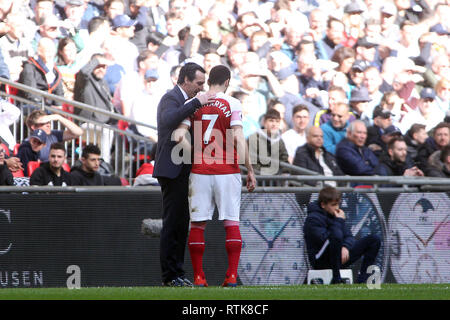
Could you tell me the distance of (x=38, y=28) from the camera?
1359cm

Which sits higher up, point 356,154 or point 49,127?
point 49,127

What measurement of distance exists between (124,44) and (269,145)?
2.84 metres

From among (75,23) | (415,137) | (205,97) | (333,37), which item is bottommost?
(415,137)

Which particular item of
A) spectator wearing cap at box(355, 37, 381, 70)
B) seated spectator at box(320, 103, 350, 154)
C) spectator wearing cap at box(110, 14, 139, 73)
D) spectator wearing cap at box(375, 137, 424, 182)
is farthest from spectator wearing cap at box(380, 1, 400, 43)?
spectator wearing cap at box(110, 14, 139, 73)

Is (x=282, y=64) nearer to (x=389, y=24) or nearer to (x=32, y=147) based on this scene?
(x=389, y=24)

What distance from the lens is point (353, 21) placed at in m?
17.2

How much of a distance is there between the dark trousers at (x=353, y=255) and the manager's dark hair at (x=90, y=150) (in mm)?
2947

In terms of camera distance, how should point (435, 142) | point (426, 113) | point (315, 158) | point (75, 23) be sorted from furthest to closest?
point (426, 113) < point (435, 142) < point (75, 23) < point (315, 158)

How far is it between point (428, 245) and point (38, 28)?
21.1ft

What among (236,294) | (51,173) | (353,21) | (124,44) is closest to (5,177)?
(51,173)

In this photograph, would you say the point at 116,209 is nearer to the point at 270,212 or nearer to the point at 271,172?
the point at 270,212

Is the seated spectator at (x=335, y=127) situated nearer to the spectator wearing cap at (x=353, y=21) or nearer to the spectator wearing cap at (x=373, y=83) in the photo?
the spectator wearing cap at (x=373, y=83)

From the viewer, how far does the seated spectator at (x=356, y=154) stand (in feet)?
44.2
